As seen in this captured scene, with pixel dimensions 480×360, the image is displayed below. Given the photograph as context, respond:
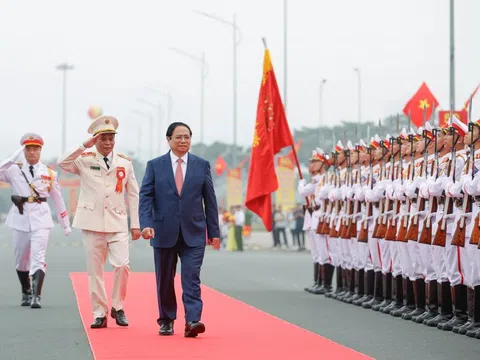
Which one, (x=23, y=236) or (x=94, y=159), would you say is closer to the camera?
(x=94, y=159)

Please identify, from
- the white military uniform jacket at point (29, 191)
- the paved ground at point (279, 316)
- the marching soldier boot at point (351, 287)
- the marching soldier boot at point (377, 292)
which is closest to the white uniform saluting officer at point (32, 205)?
the white military uniform jacket at point (29, 191)

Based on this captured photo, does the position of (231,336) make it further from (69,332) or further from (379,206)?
(379,206)

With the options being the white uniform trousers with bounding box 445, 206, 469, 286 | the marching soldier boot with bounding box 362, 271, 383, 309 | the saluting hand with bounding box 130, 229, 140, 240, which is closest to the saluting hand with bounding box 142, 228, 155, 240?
the saluting hand with bounding box 130, 229, 140, 240

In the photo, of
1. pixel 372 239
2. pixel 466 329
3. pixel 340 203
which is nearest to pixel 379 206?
pixel 372 239

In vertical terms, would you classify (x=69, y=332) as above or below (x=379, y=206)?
below

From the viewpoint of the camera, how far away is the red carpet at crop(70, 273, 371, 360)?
1073 cm

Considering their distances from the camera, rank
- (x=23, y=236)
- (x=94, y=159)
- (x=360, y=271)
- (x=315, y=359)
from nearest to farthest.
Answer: (x=315, y=359), (x=94, y=159), (x=23, y=236), (x=360, y=271)

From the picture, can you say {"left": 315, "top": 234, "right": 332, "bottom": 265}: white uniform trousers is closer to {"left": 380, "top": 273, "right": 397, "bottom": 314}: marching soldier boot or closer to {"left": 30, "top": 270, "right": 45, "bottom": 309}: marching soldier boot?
{"left": 380, "top": 273, "right": 397, "bottom": 314}: marching soldier boot

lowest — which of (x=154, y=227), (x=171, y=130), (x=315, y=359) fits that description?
(x=315, y=359)

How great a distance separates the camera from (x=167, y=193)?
12.4 metres

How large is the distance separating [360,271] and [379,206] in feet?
4.64

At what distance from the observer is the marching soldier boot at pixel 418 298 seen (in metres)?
14.8

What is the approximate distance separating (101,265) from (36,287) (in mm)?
2857

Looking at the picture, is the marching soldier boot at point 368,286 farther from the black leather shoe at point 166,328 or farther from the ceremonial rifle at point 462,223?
the black leather shoe at point 166,328
